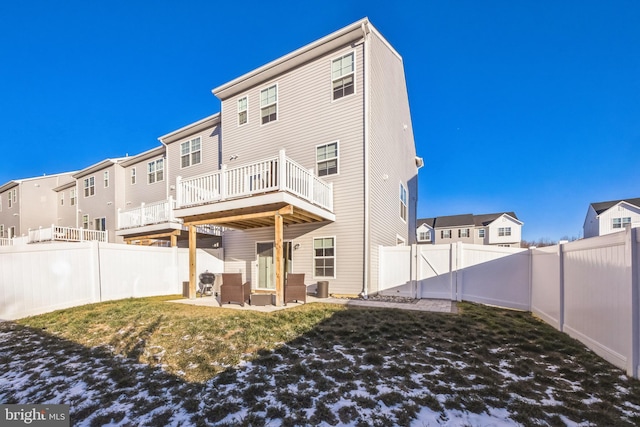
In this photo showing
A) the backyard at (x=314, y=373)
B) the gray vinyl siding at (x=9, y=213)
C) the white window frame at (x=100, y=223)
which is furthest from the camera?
the gray vinyl siding at (x=9, y=213)

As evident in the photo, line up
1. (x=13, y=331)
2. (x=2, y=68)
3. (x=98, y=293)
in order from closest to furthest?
1. (x=13, y=331)
2. (x=98, y=293)
3. (x=2, y=68)

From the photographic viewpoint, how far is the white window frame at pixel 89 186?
1989 cm

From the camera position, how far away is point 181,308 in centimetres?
765

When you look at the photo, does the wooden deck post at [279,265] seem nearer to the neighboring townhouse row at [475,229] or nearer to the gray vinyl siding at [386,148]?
the gray vinyl siding at [386,148]

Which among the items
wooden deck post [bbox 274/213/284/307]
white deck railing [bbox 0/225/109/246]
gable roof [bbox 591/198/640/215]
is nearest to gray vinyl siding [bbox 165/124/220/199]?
white deck railing [bbox 0/225/109/246]

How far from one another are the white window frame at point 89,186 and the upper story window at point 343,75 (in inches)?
770

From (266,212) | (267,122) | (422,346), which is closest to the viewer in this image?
(422,346)

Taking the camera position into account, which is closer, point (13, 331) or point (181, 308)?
point (13, 331)

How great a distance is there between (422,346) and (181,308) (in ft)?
20.8

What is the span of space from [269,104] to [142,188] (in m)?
11.0

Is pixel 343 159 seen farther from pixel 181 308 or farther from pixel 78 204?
pixel 78 204

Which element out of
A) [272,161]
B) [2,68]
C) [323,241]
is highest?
[2,68]

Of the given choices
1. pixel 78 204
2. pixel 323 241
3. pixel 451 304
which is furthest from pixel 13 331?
pixel 78 204

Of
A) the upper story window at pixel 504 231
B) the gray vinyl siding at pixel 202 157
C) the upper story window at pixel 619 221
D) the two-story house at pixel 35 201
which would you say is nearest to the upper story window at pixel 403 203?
the gray vinyl siding at pixel 202 157
